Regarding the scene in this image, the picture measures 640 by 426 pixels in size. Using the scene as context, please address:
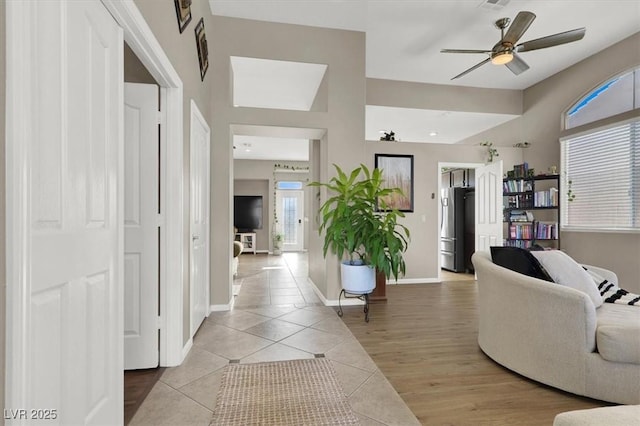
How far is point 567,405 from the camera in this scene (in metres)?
1.75

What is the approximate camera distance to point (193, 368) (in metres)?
2.15

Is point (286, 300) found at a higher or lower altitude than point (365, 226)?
lower

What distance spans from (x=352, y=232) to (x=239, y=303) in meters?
1.77

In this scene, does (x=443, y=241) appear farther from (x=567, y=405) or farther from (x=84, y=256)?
(x=84, y=256)

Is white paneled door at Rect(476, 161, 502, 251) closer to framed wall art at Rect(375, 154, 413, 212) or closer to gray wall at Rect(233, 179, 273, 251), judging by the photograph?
framed wall art at Rect(375, 154, 413, 212)

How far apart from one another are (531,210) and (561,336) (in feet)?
A: 12.7

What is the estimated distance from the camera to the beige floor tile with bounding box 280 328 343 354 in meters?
2.49

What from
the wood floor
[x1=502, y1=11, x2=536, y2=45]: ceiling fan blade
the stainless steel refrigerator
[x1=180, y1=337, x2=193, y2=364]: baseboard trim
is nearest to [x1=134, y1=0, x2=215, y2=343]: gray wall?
[x1=180, y1=337, x2=193, y2=364]: baseboard trim

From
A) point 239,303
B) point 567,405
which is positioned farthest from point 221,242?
point 567,405

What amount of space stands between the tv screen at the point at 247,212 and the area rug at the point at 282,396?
23.7 ft

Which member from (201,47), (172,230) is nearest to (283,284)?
(172,230)

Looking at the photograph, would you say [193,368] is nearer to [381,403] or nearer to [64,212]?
[381,403]

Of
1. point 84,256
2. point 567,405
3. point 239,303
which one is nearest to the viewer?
point 84,256

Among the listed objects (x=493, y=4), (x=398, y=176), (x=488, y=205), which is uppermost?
(x=493, y=4)
